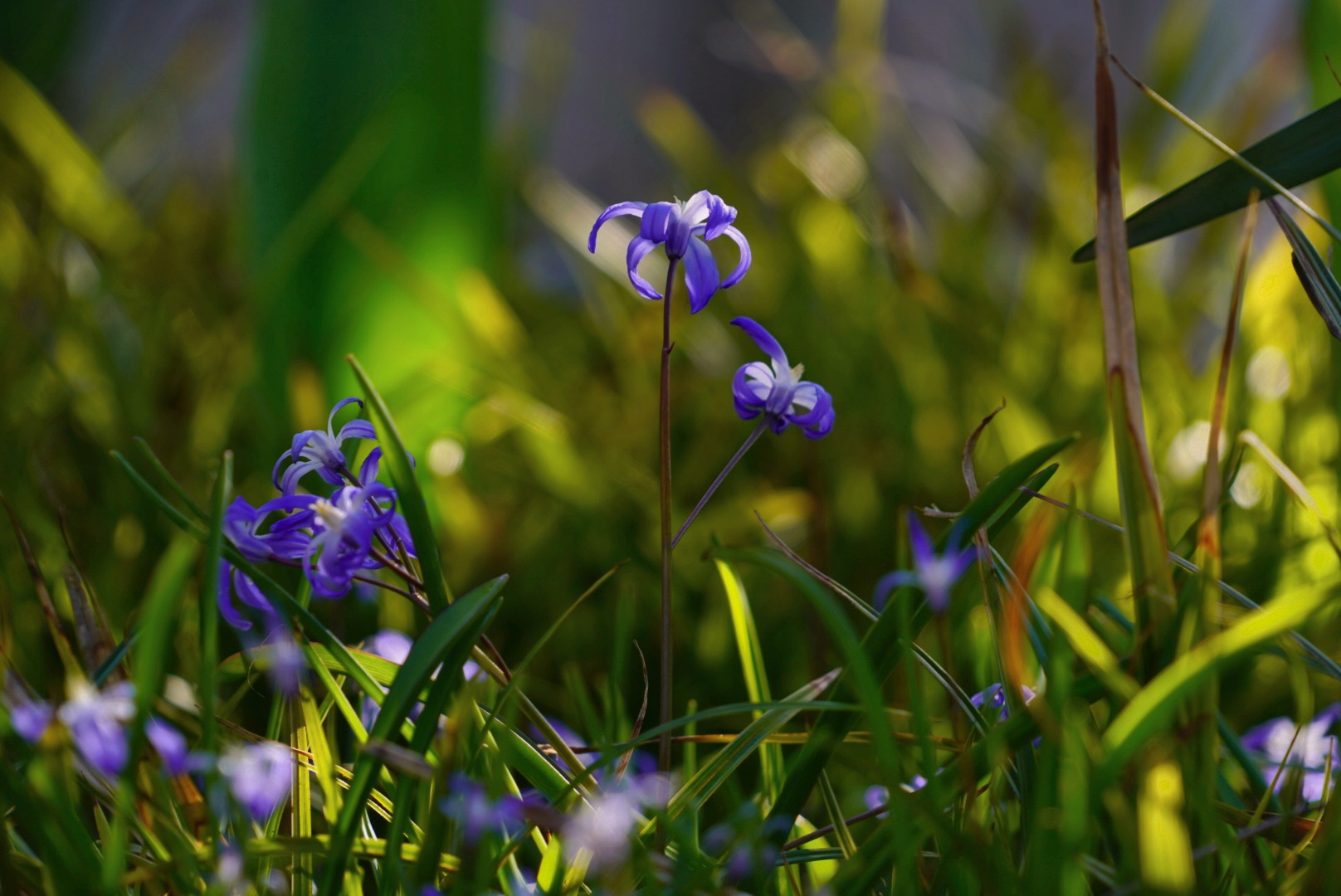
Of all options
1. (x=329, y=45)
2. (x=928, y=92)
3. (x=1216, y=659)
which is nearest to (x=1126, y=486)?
(x=1216, y=659)

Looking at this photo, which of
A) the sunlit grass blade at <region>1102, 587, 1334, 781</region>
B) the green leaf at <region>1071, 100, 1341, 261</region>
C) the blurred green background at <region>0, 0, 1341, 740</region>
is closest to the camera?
the sunlit grass blade at <region>1102, 587, 1334, 781</region>

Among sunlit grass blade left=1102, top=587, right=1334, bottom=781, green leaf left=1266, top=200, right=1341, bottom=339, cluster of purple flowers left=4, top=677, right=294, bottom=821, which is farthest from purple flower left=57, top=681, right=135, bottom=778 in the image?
green leaf left=1266, top=200, right=1341, bottom=339

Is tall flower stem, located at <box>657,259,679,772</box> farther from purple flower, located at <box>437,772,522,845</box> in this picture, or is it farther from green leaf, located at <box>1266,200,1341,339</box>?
green leaf, located at <box>1266,200,1341,339</box>

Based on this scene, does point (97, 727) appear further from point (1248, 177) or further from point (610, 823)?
point (1248, 177)

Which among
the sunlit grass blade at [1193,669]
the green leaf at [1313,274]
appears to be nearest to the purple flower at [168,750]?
the sunlit grass blade at [1193,669]

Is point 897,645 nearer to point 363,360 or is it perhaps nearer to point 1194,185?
point 1194,185

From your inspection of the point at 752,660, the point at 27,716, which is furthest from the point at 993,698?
the point at 27,716

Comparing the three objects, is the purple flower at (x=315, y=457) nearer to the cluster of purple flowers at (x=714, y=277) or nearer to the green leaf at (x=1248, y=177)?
the cluster of purple flowers at (x=714, y=277)
